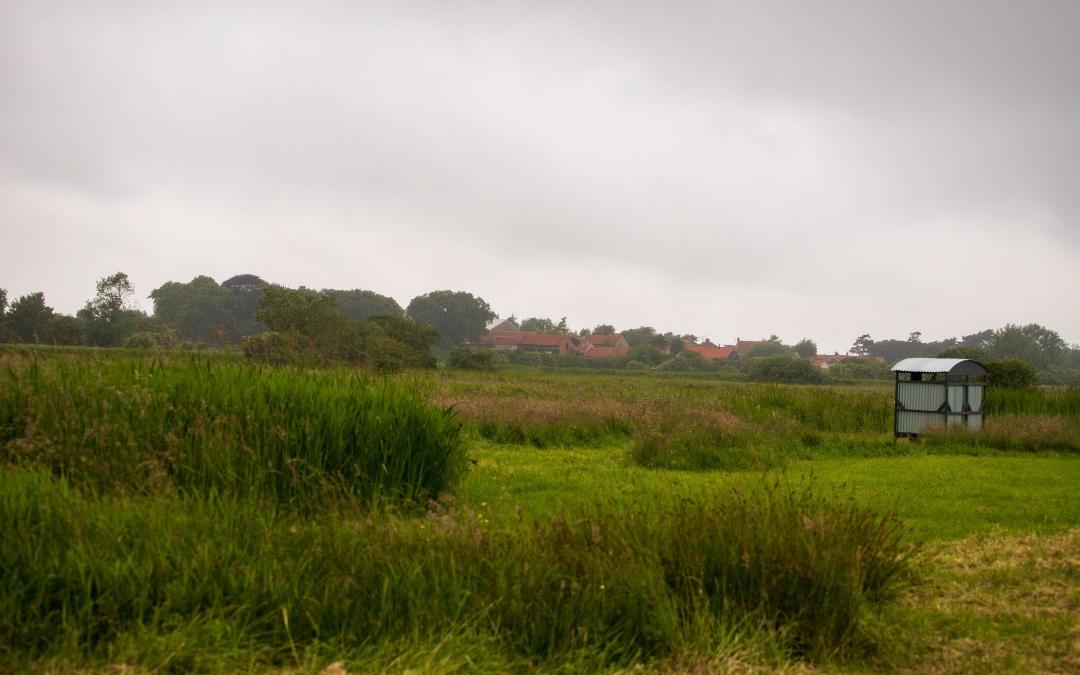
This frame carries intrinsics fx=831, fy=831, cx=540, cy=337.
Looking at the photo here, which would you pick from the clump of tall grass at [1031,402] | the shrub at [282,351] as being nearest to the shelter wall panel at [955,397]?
the clump of tall grass at [1031,402]

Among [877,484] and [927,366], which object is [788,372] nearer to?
[927,366]

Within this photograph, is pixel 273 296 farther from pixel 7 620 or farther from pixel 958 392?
pixel 7 620

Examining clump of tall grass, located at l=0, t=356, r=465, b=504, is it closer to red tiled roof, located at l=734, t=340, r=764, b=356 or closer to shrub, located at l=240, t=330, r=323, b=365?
shrub, located at l=240, t=330, r=323, b=365

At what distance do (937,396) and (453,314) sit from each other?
71.9m

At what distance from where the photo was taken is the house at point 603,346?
4109 inches

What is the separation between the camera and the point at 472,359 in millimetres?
56344

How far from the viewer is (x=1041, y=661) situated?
196 inches

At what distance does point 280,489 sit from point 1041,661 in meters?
6.38

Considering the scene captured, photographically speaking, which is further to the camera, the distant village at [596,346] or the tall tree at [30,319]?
the distant village at [596,346]

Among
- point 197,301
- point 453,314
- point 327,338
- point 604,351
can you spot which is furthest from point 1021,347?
point 327,338

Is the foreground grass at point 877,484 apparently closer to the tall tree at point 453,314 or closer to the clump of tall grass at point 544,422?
the clump of tall grass at point 544,422

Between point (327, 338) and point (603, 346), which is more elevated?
point (603, 346)

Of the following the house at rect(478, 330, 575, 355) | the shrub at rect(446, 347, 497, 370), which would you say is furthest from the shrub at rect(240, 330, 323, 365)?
the house at rect(478, 330, 575, 355)

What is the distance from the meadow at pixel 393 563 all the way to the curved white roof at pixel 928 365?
10945mm
